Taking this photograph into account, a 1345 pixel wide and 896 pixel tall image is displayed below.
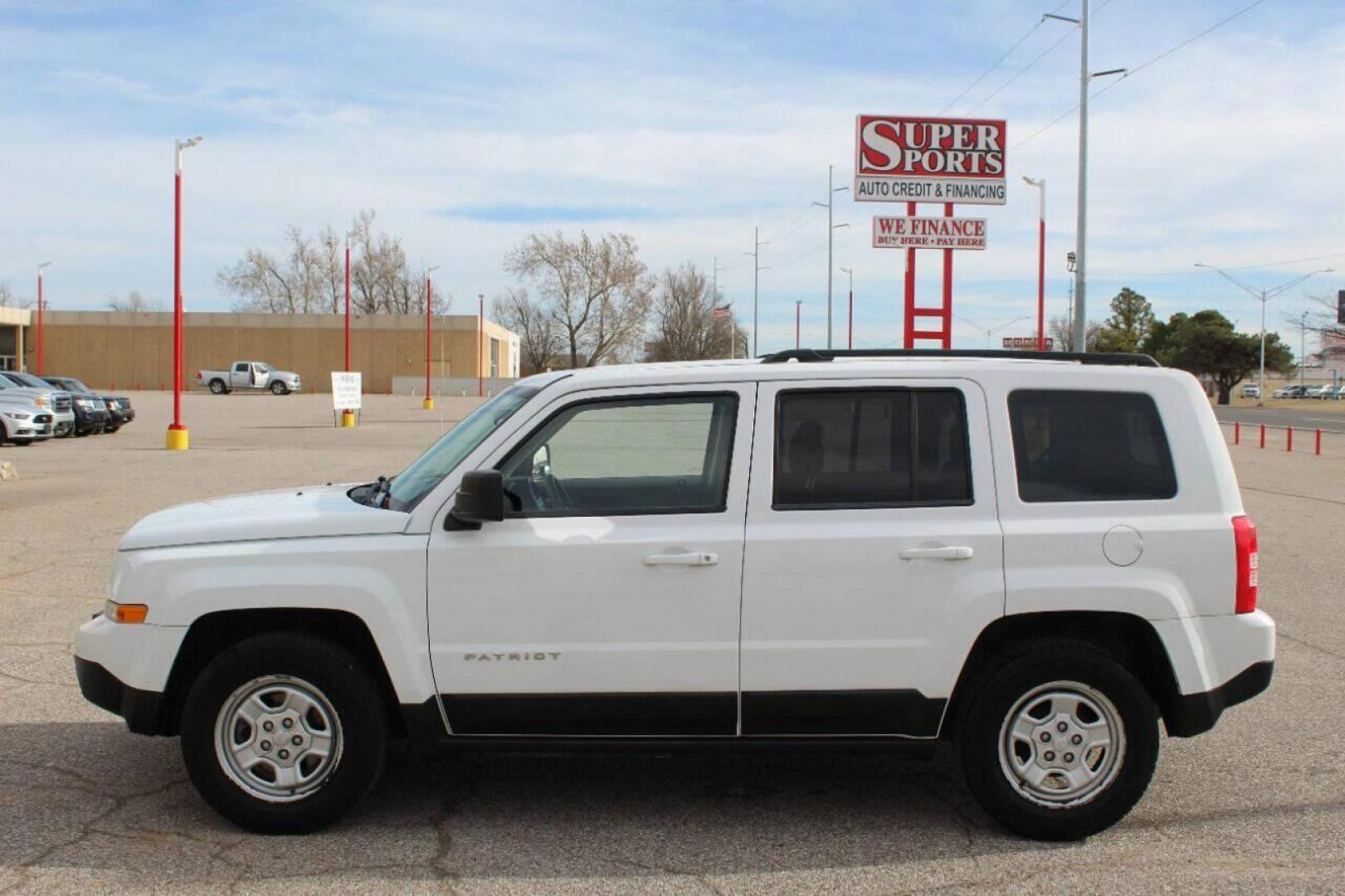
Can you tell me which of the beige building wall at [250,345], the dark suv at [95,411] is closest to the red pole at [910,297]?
the dark suv at [95,411]

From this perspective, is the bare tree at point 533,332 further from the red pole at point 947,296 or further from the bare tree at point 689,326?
the red pole at point 947,296

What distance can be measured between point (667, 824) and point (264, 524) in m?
1.90

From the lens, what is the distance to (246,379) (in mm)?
77000

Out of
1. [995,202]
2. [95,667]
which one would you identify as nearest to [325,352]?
[995,202]

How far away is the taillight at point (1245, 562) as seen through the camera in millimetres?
4633

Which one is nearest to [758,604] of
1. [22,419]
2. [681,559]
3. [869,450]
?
[681,559]

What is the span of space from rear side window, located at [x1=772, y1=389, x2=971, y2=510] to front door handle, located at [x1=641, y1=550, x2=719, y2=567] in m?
0.34

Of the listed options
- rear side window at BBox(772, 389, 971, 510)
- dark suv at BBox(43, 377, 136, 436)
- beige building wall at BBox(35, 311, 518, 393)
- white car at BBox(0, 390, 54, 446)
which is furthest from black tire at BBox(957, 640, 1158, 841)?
beige building wall at BBox(35, 311, 518, 393)

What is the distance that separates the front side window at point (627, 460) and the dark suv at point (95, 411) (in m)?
29.9

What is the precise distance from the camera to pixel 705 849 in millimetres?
4605

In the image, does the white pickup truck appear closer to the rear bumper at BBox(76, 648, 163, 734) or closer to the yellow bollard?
Answer: the yellow bollard

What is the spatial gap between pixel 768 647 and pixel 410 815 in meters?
1.58

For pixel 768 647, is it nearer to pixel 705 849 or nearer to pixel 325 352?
pixel 705 849

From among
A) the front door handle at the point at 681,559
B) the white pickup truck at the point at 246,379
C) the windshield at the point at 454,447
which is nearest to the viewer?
the front door handle at the point at 681,559
